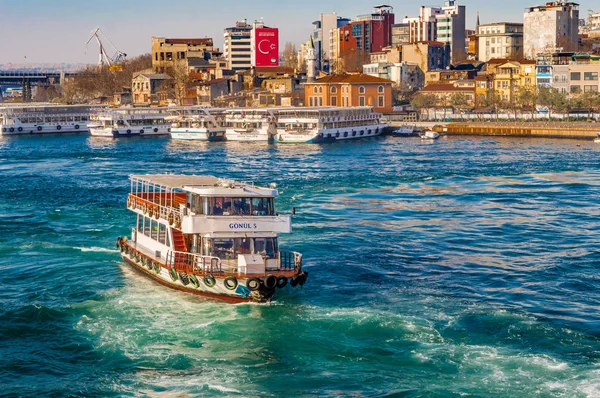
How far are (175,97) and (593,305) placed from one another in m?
144

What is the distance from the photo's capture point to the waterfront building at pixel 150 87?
177250 mm

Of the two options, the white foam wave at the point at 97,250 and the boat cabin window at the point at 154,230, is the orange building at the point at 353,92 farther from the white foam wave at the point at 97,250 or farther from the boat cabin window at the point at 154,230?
the boat cabin window at the point at 154,230

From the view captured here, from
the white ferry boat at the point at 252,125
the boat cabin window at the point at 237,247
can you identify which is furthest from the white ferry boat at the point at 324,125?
the boat cabin window at the point at 237,247

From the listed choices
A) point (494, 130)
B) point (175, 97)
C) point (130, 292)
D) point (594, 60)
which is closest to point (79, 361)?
point (130, 292)

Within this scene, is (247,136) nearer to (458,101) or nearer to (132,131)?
(132,131)

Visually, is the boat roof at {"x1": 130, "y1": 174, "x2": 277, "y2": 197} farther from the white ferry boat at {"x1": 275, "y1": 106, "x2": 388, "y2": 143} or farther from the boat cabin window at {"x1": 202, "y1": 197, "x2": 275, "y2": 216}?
the white ferry boat at {"x1": 275, "y1": 106, "x2": 388, "y2": 143}

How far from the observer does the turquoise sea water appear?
26500 millimetres

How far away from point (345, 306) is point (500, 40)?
15755 centimetres

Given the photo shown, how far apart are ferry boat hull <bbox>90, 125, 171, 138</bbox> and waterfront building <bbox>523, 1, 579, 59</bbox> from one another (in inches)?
2903

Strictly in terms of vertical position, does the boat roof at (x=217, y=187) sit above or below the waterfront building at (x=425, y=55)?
below

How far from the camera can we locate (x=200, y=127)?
11875 cm

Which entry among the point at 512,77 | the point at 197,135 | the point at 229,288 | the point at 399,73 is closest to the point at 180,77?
the point at 399,73

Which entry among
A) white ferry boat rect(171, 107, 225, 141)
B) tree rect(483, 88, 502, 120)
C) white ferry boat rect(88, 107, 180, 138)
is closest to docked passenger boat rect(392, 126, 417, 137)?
tree rect(483, 88, 502, 120)

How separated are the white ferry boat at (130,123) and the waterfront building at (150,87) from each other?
45.1 metres
